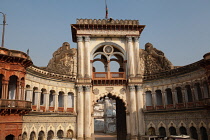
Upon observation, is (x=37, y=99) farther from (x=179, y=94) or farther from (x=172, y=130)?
(x=179, y=94)

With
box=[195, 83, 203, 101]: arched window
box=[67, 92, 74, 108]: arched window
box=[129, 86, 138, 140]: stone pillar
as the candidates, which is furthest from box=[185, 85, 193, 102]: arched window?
box=[67, 92, 74, 108]: arched window

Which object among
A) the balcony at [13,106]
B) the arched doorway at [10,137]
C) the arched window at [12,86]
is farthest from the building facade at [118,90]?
the balcony at [13,106]

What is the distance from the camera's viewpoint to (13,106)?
16.3 m

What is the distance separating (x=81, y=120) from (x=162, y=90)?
10.9 metres

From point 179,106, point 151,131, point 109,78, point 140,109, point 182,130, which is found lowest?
point 151,131

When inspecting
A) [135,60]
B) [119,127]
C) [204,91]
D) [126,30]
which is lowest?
[119,127]

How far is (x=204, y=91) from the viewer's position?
2159 cm

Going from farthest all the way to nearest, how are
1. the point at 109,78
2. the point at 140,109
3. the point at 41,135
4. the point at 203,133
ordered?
1. the point at 109,78
2. the point at 140,109
3. the point at 41,135
4. the point at 203,133

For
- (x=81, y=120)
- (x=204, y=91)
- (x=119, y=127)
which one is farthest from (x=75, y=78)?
(x=204, y=91)

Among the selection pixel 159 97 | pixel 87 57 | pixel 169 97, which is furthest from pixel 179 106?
pixel 87 57

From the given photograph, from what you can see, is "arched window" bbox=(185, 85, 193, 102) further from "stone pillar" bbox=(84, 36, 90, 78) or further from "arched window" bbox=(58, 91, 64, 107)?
"arched window" bbox=(58, 91, 64, 107)

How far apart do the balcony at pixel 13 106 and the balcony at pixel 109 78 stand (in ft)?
37.8

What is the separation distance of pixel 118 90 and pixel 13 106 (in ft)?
47.8

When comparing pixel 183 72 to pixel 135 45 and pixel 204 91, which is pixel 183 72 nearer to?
pixel 204 91
